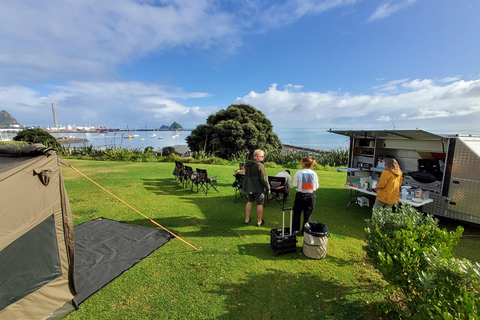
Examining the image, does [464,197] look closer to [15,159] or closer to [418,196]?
[418,196]

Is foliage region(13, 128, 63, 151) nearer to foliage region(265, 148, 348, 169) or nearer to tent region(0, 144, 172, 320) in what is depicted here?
foliage region(265, 148, 348, 169)

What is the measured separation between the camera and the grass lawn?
8.59ft

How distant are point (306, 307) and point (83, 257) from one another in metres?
3.42

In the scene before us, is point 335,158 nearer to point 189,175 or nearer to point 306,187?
point 189,175

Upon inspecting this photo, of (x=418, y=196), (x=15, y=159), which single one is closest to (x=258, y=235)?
(x=418, y=196)

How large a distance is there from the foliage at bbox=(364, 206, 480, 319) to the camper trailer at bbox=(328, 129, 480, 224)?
8.53ft

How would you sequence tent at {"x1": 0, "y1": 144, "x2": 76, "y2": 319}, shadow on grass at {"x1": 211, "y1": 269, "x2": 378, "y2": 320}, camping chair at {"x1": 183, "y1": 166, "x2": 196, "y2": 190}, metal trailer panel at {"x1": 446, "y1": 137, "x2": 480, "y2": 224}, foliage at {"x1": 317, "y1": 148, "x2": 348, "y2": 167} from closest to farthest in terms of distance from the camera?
tent at {"x1": 0, "y1": 144, "x2": 76, "y2": 319} → shadow on grass at {"x1": 211, "y1": 269, "x2": 378, "y2": 320} → metal trailer panel at {"x1": 446, "y1": 137, "x2": 480, "y2": 224} → camping chair at {"x1": 183, "y1": 166, "x2": 196, "y2": 190} → foliage at {"x1": 317, "y1": 148, "x2": 348, "y2": 167}

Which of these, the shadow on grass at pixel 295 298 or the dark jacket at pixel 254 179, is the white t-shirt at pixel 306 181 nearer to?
the dark jacket at pixel 254 179

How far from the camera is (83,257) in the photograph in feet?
11.8

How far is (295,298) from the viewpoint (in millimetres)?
2811

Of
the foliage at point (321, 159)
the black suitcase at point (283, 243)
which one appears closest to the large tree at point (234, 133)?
the foliage at point (321, 159)

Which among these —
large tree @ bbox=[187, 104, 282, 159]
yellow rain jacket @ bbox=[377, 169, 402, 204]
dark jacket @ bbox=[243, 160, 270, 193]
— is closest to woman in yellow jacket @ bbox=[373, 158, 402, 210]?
yellow rain jacket @ bbox=[377, 169, 402, 204]

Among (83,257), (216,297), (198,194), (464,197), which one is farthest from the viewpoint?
(198,194)

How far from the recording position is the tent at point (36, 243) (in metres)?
2.30
